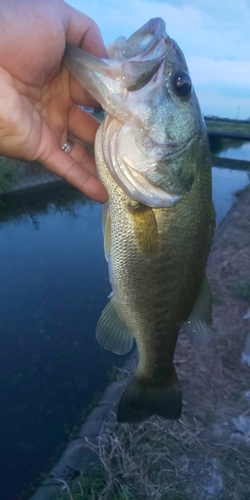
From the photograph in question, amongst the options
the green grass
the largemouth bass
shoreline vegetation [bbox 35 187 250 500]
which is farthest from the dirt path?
the green grass

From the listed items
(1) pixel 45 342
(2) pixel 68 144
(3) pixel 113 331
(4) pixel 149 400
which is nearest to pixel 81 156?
(2) pixel 68 144

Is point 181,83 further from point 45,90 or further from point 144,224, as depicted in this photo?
point 45,90

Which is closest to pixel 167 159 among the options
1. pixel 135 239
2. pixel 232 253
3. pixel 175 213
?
pixel 175 213

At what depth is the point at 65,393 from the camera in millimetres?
3828

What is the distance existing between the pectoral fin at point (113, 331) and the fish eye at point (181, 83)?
1.13 m

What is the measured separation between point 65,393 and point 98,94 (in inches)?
119

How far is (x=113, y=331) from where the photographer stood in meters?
2.18

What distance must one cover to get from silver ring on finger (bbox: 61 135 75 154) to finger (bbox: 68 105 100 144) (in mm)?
41

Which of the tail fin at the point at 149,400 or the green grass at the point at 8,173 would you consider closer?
the tail fin at the point at 149,400

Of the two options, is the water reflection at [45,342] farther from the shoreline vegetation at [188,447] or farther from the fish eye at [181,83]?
the fish eye at [181,83]

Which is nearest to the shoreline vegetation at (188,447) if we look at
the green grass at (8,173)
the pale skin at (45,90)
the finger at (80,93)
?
the pale skin at (45,90)

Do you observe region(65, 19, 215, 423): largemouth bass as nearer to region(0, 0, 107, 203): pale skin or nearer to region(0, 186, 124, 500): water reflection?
region(0, 0, 107, 203): pale skin

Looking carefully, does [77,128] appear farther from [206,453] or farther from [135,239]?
[206,453]

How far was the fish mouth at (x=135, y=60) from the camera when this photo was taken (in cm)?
166
